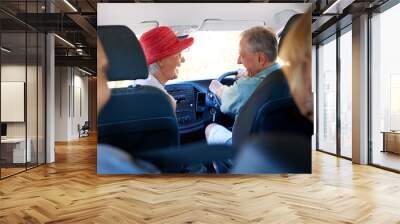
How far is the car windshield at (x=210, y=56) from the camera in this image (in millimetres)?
6676

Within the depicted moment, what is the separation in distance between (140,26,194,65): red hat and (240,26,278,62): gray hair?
1.00 meters

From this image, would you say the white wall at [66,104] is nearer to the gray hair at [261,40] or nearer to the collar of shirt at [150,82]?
the collar of shirt at [150,82]

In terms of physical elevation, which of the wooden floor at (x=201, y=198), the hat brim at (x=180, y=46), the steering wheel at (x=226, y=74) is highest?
the hat brim at (x=180, y=46)

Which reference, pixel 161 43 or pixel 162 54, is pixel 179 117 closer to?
pixel 162 54

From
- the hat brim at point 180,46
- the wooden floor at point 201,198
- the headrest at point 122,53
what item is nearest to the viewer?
the wooden floor at point 201,198

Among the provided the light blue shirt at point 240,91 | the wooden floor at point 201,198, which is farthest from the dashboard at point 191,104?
the wooden floor at point 201,198

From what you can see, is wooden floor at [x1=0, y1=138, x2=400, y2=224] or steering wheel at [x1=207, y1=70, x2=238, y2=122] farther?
steering wheel at [x1=207, y1=70, x2=238, y2=122]

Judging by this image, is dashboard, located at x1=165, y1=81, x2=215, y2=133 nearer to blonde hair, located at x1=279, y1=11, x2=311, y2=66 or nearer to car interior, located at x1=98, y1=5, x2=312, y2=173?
car interior, located at x1=98, y1=5, x2=312, y2=173

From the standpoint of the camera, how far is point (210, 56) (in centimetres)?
670

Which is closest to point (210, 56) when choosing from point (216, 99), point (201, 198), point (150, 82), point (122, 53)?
point (216, 99)

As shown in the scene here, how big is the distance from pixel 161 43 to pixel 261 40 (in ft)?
5.66

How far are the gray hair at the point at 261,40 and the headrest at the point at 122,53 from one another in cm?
183

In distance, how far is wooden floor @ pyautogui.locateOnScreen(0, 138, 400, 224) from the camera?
4.10 meters

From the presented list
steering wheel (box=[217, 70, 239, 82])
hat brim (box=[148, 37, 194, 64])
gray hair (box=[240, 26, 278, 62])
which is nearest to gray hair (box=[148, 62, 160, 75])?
hat brim (box=[148, 37, 194, 64])
